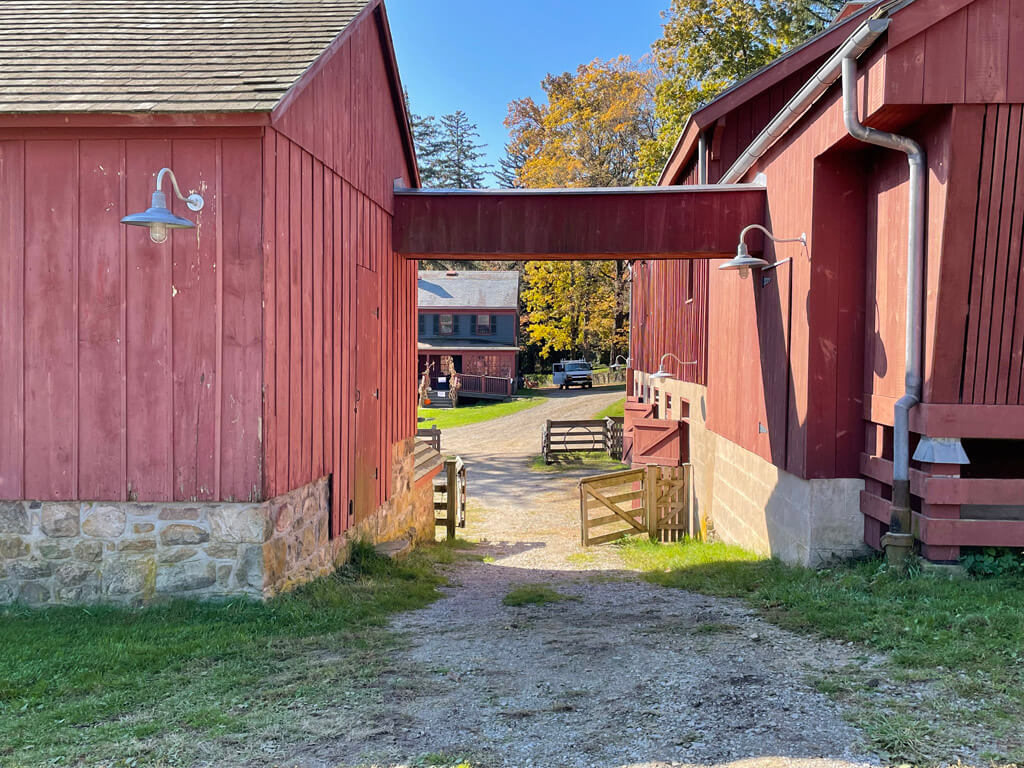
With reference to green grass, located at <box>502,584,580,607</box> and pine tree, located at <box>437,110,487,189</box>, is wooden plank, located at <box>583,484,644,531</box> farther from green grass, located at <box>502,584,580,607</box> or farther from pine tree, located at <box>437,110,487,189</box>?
pine tree, located at <box>437,110,487,189</box>

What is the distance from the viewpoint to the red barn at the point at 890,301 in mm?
5789

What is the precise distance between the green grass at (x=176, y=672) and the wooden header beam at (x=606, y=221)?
14.9 feet

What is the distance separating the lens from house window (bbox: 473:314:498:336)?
4166 cm

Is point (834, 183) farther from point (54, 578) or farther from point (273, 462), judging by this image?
point (54, 578)

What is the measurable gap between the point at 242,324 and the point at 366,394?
2.96 meters

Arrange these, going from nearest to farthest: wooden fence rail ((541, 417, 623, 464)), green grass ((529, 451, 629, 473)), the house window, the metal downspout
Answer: the metal downspout
green grass ((529, 451, 629, 473))
wooden fence rail ((541, 417, 623, 464))
the house window

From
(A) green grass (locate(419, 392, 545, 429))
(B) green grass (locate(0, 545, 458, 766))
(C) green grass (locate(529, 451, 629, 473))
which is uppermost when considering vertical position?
(B) green grass (locate(0, 545, 458, 766))

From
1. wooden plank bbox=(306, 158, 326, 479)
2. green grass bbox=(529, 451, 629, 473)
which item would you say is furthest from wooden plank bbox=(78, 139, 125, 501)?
green grass bbox=(529, 451, 629, 473)

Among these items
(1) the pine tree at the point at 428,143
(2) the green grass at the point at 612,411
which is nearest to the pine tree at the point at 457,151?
(1) the pine tree at the point at 428,143

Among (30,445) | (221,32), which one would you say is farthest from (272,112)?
(30,445)

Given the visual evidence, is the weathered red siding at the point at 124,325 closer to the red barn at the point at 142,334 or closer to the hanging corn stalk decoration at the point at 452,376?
the red barn at the point at 142,334

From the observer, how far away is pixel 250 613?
233 inches

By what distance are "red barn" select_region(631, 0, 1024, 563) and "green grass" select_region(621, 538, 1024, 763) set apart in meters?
0.42

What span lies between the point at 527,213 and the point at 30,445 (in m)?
5.63
